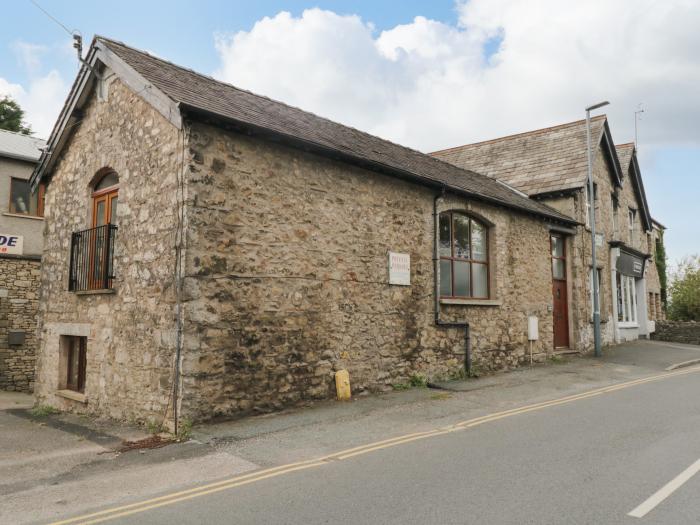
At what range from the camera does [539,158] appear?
20.6 meters

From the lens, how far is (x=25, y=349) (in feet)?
54.5

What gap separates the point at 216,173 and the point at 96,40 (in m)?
4.02

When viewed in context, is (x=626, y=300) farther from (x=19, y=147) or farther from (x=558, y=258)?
(x=19, y=147)

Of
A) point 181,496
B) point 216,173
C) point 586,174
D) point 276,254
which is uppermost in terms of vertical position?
point 586,174

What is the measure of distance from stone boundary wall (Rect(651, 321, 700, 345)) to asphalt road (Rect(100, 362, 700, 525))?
17.9m

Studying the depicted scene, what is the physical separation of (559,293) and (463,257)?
572 centimetres

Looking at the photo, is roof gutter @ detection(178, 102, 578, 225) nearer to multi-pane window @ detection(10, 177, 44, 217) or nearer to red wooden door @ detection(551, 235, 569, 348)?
red wooden door @ detection(551, 235, 569, 348)

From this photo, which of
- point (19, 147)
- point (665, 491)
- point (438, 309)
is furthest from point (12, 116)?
point (665, 491)

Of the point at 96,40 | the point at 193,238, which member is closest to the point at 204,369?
the point at 193,238

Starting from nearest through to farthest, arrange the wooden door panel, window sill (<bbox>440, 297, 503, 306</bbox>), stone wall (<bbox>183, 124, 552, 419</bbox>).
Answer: stone wall (<bbox>183, 124, 552, 419</bbox>)
window sill (<bbox>440, 297, 503, 306</bbox>)
the wooden door panel

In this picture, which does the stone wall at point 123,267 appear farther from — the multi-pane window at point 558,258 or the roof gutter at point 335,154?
the multi-pane window at point 558,258

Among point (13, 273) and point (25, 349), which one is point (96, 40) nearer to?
point (13, 273)

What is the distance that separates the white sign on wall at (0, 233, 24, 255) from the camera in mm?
16141

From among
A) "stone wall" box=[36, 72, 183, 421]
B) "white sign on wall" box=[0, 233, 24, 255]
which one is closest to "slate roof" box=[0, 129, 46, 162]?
"white sign on wall" box=[0, 233, 24, 255]
